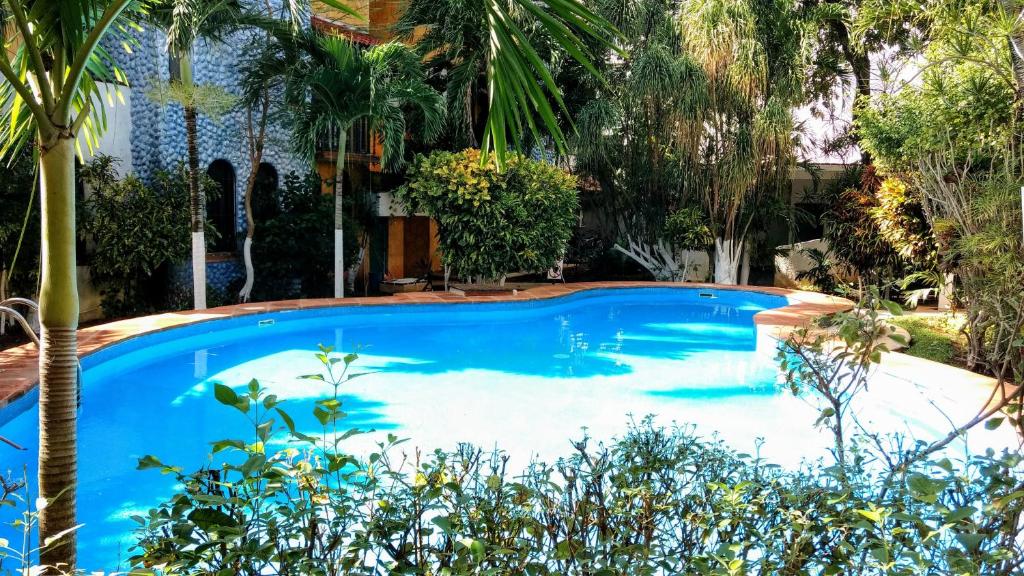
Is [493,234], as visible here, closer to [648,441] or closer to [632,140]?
[632,140]

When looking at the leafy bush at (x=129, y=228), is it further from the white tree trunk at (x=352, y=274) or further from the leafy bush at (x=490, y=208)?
the leafy bush at (x=490, y=208)

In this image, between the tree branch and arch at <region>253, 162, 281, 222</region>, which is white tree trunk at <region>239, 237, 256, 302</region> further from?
the tree branch

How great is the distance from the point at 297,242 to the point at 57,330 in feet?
34.8

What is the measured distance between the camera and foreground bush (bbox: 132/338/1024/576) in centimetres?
141

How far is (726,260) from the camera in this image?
15320mm

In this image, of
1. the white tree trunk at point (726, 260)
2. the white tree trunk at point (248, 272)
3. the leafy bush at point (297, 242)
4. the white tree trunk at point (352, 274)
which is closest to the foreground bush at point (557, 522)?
the white tree trunk at point (248, 272)

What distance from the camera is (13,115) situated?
2574 millimetres

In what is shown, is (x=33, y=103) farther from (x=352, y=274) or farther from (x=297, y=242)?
(x=352, y=274)

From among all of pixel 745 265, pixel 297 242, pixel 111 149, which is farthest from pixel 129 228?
pixel 745 265

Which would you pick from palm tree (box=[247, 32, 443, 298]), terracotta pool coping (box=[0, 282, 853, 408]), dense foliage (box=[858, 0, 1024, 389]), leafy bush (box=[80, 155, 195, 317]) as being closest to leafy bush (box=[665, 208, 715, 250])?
terracotta pool coping (box=[0, 282, 853, 408])

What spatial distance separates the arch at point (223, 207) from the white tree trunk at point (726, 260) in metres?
9.45

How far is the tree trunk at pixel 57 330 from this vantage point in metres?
1.96

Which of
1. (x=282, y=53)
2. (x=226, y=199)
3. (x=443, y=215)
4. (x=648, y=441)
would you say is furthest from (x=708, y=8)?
(x=648, y=441)

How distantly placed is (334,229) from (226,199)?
6.84ft
